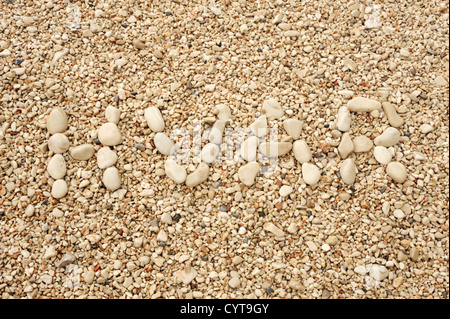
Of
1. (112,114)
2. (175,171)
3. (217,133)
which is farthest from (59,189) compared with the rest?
(217,133)

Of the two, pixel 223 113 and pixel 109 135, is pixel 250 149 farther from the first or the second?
pixel 109 135

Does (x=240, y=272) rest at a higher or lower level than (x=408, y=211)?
lower

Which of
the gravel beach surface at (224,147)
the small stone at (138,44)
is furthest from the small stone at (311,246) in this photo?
the small stone at (138,44)

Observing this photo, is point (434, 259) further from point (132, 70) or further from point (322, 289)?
point (132, 70)

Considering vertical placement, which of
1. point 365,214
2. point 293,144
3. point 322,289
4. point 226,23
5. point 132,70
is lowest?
point 322,289

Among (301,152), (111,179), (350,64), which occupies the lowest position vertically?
(111,179)

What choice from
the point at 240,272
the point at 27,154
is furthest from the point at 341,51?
the point at 27,154

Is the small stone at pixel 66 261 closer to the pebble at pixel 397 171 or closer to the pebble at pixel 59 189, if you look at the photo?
the pebble at pixel 59 189
